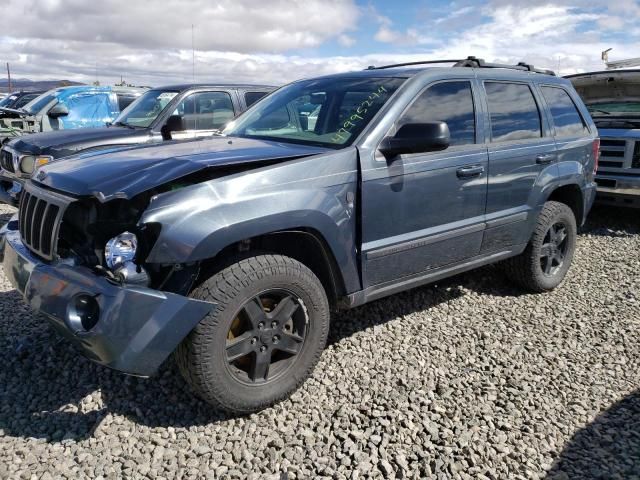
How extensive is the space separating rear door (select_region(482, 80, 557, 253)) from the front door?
0.49 feet

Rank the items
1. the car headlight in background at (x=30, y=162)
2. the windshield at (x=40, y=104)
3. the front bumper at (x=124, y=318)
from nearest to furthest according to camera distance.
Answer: the front bumper at (x=124, y=318) → the car headlight in background at (x=30, y=162) → the windshield at (x=40, y=104)

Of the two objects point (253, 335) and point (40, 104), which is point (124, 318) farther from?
point (40, 104)

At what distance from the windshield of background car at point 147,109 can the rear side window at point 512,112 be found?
4452 mm

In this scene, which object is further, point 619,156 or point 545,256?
point 619,156

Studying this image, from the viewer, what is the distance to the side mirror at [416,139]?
10.1 ft

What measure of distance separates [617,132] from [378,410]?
6.06 metres

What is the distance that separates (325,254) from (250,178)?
64 centimetres

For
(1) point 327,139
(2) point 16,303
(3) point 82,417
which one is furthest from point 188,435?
(2) point 16,303

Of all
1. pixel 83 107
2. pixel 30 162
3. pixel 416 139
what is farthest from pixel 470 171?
pixel 83 107

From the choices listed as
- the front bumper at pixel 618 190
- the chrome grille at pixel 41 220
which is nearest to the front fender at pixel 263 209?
the chrome grille at pixel 41 220

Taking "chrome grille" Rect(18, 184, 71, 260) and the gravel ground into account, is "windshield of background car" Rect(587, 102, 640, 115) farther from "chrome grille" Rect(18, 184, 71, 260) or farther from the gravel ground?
"chrome grille" Rect(18, 184, 71, 260)

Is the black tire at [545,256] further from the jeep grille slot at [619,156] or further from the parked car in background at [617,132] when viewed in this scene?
the jeep grille slot at [619,156]

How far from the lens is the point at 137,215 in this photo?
262 cm

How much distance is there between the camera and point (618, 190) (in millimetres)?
7027
